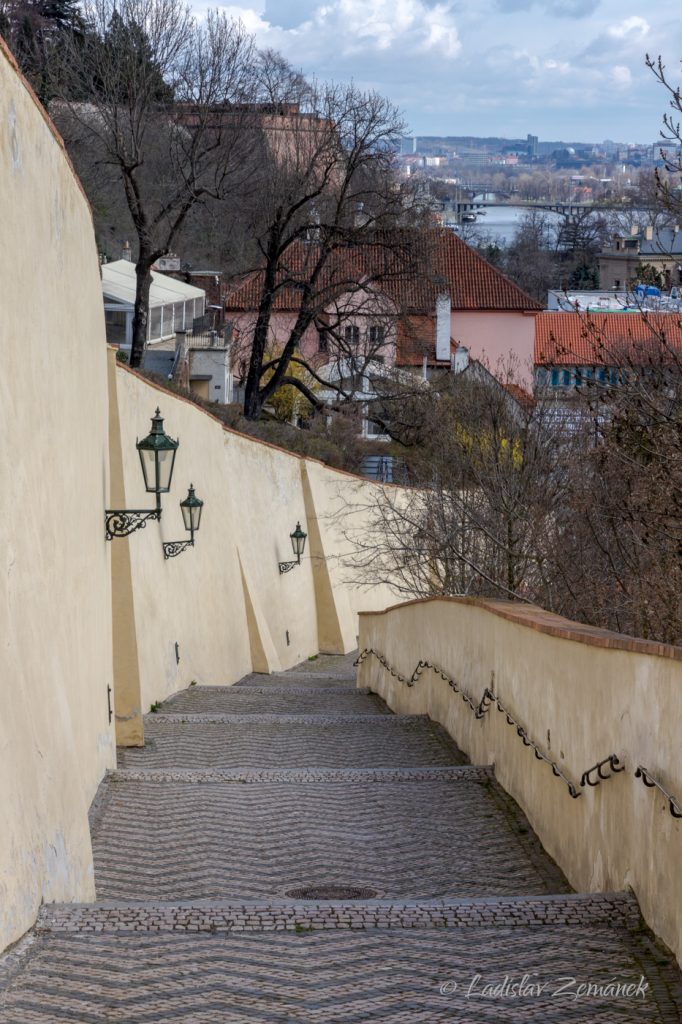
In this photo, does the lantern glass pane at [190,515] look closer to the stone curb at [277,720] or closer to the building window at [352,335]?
the stone curb at [277,720]

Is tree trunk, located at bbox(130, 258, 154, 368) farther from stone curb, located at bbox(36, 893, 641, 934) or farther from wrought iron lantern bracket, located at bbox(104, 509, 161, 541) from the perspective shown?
stone curb, located at bbox(36, 893, 641, 934)

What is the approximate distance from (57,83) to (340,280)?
8.79 m

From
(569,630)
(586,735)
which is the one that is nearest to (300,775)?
(569,630)

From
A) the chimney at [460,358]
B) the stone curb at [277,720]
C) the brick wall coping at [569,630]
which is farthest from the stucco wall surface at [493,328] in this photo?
the brick wall coping at [569,630]

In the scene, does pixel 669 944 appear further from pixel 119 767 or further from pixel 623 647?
pixel 119 767

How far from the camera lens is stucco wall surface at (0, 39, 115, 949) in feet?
17.5

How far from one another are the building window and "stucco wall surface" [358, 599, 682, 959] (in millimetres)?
27317

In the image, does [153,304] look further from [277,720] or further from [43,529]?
[43,529]

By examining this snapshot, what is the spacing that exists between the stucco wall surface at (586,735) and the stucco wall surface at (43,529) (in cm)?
234

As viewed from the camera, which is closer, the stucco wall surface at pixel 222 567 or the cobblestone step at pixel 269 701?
the stucco wall surface at pixel 222 567

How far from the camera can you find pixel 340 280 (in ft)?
118

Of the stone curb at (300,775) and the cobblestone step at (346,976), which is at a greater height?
the cobblestone step at (346,976)

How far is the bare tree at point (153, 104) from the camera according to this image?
29.6m

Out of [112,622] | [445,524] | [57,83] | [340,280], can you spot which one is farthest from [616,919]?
[340,280]
